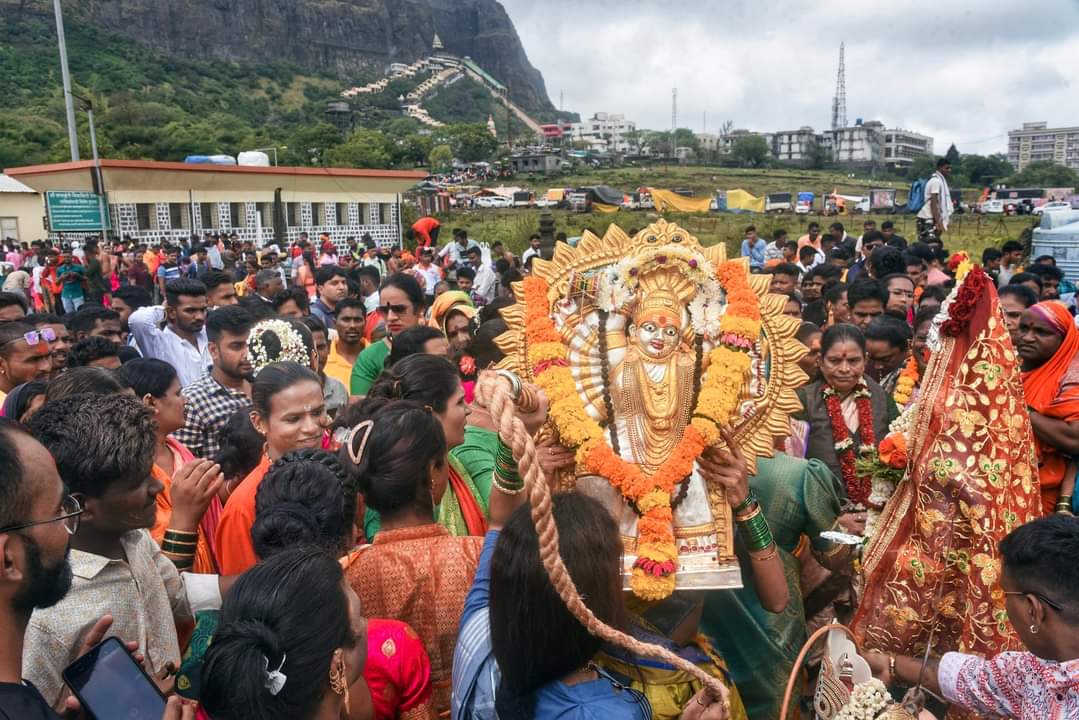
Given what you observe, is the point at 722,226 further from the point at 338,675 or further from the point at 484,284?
the point at 338,675

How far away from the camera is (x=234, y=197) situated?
33.5m

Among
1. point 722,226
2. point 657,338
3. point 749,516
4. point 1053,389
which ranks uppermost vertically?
point 657,338

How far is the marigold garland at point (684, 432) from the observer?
2963 mm

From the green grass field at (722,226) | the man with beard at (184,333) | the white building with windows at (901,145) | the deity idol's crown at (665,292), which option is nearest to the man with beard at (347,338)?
the man with beard at (184,333)

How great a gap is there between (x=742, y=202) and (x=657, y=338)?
A: 155ft

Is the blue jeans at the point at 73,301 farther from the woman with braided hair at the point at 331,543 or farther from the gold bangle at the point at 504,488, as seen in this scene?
the gold bangle at the point at 504,488

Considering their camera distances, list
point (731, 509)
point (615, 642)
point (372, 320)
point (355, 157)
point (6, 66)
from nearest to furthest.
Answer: point (615, 642) → point (731, 509) → point (372, 320) → point (355, 157) → point (6, 66)

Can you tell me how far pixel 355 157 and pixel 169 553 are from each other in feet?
200

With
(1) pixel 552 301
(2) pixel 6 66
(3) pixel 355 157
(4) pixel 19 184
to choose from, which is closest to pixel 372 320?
(1) pixel 552 301

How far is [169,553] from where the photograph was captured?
2871 mm

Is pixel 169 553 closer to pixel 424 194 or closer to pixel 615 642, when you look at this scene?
pixel 615 642

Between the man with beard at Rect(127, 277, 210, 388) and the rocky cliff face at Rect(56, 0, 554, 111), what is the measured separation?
104 metres

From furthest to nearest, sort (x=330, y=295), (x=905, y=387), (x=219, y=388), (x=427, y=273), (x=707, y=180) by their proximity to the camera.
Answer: (x=707, y=180)
(x=427, y=273)
(x=330, y=295)
(x=905, y=387)
(x=219, y=388)

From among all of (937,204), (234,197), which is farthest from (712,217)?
(937,204)
